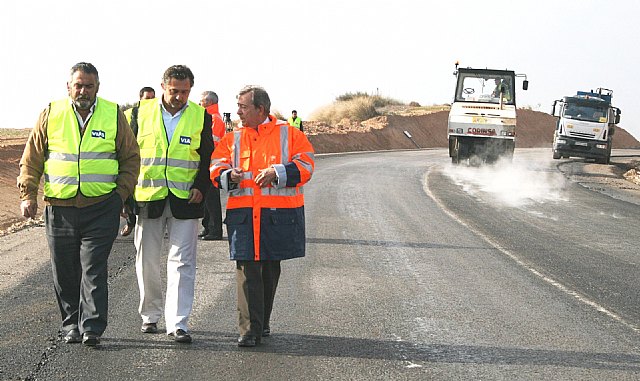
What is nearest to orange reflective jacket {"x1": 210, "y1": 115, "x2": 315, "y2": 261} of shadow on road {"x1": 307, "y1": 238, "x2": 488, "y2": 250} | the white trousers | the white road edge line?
the white trousers

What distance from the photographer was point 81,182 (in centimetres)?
655

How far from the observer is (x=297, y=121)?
102 ft

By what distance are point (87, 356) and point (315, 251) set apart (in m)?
5.38

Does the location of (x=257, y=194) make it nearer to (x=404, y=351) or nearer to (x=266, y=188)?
(x=266, y=188)

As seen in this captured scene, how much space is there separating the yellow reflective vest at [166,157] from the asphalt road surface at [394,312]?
104 cm

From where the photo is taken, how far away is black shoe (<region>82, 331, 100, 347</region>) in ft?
20.9

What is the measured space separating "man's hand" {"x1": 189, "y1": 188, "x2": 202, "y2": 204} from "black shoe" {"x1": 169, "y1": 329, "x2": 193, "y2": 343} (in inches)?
36.6

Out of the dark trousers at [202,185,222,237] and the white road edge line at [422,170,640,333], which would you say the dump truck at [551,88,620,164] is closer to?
the white road edge line at [422,170,640,333]

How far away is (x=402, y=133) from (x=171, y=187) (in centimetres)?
5369

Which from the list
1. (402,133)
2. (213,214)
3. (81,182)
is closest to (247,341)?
(81,182)

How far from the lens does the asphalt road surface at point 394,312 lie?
602cm

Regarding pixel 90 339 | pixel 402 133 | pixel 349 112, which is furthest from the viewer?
pixel 349 112

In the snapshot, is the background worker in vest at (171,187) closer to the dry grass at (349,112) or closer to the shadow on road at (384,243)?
the shadow on road at (384,243)

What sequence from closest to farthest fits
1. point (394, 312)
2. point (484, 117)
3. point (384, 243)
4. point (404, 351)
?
point (404, 351), point (394, 312), point (384, 243), point (484, 117)
